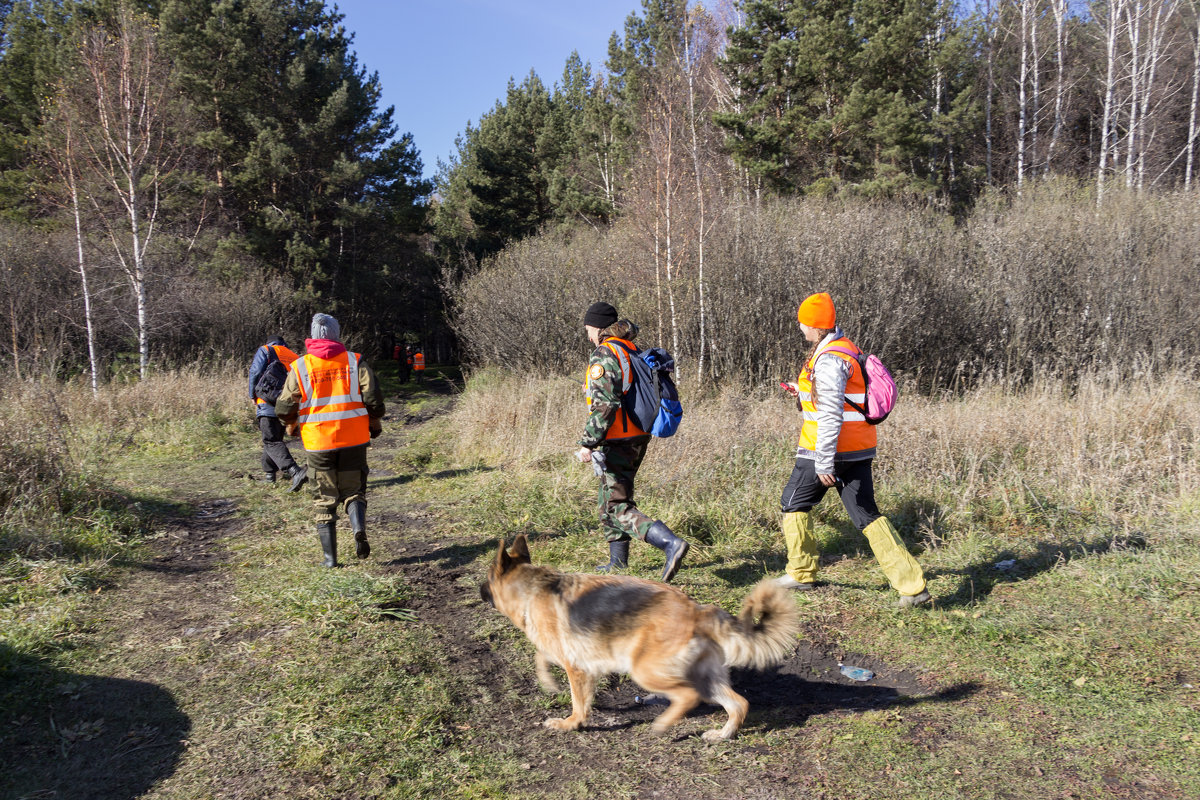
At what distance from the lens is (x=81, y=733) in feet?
10.7

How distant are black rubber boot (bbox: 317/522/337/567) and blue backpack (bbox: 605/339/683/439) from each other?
8.71 ft

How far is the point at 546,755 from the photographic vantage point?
317 cm

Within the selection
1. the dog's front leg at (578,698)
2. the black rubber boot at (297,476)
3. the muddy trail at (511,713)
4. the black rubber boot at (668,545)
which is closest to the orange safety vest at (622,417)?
the black rubber boot at (668,545)

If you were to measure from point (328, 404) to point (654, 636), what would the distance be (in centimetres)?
345

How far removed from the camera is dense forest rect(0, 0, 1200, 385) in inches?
524

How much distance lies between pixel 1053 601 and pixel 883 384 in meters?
1.94

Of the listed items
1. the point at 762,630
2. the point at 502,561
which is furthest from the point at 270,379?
the point at 762,630

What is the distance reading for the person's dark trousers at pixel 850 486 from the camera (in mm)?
4488

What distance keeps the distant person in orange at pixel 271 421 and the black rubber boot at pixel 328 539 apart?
10.9 ft

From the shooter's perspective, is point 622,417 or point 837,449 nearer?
point 837,449

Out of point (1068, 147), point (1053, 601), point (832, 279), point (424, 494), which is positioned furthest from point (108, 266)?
point (1068, 147)

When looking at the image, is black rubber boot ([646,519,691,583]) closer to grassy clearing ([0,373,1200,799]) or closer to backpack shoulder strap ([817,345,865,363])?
grassy clearing ([0,373,1200,799])

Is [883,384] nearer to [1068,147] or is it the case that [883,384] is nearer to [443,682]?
[443,682]

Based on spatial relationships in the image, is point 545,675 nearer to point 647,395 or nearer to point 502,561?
point 502,561
